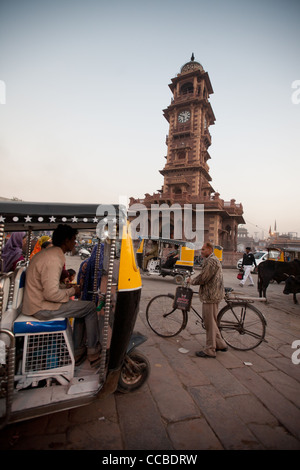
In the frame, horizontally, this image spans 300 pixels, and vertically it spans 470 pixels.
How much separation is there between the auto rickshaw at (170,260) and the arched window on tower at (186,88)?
32060 mm

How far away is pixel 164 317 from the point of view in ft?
14.9

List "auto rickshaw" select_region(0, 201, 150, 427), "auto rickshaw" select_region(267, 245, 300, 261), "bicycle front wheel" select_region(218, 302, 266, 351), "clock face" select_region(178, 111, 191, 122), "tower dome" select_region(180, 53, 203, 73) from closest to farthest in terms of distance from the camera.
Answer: "auto rickshaw" select_region(0, 201, 150, 427)
"bicycle front wheel" select_region(218, 302, 266, 351)
"auto rickshaw" select_region(267, 245, 300, 261)
"clock face" select_region(178, 111, 191, 122)
"tower dome" select_region(180, 53, 203, 73)

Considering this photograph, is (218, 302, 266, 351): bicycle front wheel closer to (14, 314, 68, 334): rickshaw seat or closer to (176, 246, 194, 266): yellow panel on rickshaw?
(14, 314, 68, 334): rickshaw seat

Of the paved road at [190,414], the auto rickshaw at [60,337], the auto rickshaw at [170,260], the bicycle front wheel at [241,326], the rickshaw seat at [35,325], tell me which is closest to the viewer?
the paved road at [190,414]

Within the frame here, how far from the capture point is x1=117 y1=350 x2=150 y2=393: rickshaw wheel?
2686 mm

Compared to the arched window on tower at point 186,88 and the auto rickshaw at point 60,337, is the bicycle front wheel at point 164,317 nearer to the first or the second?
the auto rickshaw at point 60,337

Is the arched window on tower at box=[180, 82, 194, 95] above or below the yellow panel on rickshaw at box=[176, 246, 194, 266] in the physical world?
above

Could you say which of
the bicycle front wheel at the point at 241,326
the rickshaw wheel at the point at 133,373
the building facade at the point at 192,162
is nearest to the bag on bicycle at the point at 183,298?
the bicycle front wheel at the point at 241,326

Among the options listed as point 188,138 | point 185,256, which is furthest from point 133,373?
point 188,138

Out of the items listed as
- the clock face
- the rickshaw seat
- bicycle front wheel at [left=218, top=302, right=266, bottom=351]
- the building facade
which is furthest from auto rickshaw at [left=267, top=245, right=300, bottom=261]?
the clock face

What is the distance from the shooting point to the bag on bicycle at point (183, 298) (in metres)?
4.18

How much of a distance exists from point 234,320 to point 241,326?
15 centimetres

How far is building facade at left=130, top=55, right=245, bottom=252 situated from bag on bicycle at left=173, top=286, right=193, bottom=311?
78.1 feet
